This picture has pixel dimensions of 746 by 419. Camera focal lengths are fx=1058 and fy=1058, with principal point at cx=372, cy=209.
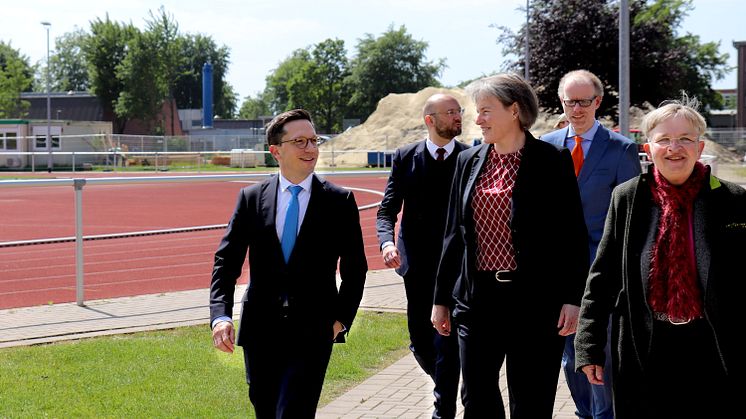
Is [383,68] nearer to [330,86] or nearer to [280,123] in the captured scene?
[330,86]

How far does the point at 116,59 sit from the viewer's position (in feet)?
298

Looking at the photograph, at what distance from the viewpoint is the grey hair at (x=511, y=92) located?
4492 mm

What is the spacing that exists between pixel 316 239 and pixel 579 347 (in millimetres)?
1209

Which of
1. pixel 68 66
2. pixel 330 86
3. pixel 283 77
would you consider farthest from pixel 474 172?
pixel 68 66

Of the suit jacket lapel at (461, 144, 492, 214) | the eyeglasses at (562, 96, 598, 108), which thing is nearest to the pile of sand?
the eyeglasses at (562, 96, 598, 108)

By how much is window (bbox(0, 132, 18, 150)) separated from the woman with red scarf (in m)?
60.2

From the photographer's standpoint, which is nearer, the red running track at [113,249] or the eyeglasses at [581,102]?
the eyeglasses at [581,102]

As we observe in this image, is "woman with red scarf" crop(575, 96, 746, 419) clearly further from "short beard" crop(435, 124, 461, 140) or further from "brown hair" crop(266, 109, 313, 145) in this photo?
"short beard" crop(435, 124, 461, 140)

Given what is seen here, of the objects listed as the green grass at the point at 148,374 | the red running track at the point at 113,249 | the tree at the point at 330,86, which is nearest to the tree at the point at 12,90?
the tree at the point at 330,86

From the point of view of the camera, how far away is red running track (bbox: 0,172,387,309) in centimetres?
1246

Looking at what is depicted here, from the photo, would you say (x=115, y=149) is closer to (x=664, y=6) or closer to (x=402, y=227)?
(x=664, y=6)

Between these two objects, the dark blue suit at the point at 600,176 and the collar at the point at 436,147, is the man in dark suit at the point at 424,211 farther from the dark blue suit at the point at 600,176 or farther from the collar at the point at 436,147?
the dark blue suit at the point at 600,176

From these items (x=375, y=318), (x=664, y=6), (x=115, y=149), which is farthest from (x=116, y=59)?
(x=375, y=318)

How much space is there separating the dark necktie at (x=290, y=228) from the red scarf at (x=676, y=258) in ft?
4.97
